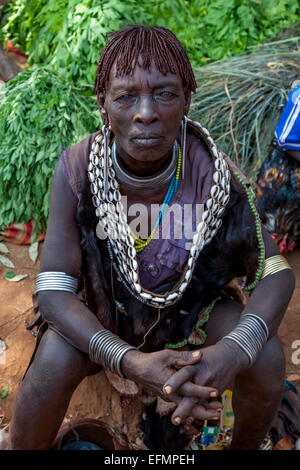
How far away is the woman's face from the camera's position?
1.70 m

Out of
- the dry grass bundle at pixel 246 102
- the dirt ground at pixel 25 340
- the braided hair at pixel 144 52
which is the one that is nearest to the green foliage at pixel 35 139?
the dirt ground at pixel 25 340

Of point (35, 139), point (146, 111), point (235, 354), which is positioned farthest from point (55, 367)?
point (35, 139)

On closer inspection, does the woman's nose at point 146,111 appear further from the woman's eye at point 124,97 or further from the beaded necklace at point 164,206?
the beaded necklace at point 164,206

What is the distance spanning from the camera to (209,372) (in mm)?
1751

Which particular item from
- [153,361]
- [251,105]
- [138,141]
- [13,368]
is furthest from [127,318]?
[251,105]

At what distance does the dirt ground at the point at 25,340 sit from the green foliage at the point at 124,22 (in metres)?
1.61

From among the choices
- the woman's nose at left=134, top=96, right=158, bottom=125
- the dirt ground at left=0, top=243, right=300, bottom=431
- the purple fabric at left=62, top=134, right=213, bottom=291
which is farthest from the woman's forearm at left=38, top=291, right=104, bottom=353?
the dirt ground at left=0, top=243, right=300, bottom=431

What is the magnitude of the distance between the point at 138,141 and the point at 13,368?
164 cm

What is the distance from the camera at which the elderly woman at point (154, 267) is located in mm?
1745

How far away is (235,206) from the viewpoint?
6.59 ft

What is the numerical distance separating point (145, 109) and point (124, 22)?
102 inches

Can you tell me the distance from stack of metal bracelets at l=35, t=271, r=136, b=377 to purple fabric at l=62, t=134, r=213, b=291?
0.32m

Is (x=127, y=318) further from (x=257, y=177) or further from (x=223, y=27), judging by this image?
(x=223, y=27)

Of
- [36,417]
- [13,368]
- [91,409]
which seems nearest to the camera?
[36,417]
